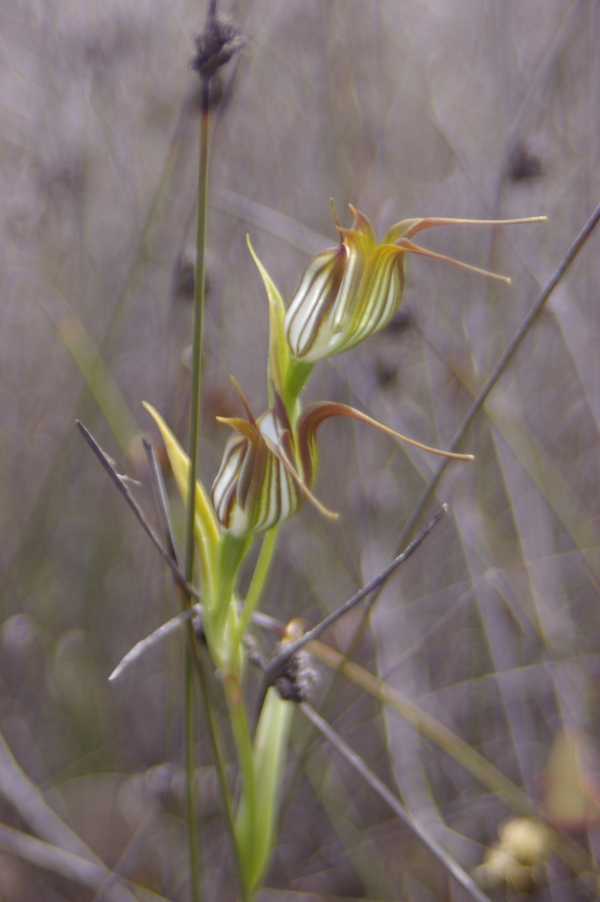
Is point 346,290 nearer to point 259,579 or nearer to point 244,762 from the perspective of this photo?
point 259,579

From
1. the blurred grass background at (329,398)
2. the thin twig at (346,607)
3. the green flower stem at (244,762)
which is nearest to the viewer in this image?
the thin twig at (346,607)

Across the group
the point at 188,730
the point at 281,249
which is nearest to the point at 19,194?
the point at 281,249

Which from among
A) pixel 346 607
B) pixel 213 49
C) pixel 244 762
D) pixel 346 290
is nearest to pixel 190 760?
pixel 244 762

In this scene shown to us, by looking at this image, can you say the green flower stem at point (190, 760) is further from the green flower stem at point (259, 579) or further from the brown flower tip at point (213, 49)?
the brown flower tip at point (213, 49)

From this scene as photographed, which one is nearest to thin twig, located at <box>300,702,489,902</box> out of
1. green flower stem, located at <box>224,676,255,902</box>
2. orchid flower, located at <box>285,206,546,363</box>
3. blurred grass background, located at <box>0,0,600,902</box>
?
green flower stem, located at <box>224,676,255,902</box>

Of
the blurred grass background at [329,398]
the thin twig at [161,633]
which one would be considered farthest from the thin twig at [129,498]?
the blurred grass background at [329,398]

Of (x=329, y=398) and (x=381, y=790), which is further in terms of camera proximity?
(x=329, y=398)
